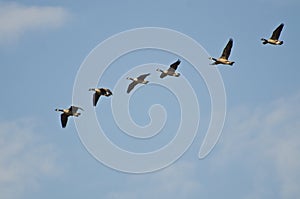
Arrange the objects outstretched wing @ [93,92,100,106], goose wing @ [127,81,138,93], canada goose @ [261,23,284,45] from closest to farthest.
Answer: canada goose @ [261,23,284,45] < outstretched wing @ [93,92,100,106] < goose wing @ [127,81,138,93]

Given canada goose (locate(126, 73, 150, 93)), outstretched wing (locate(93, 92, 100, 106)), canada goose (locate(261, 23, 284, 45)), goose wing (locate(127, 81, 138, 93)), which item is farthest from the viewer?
goose wing (locate(127, 81, 138, 93))

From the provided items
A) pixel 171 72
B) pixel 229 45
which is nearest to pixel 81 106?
pixel 171 72

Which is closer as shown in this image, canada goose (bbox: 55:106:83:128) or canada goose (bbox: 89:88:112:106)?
canada goose (bbox: 89:88:112:106)

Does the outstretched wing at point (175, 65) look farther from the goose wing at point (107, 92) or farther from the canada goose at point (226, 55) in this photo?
the goose wing at point (107, 92)

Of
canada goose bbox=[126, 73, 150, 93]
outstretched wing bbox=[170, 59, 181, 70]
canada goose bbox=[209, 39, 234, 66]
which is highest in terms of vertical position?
canada goose bbox=[126, 73, 150, 93]

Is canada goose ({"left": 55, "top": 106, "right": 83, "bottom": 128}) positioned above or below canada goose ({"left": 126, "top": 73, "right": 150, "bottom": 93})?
below

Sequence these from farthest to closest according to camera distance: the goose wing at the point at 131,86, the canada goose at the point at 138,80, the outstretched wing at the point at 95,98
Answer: the goose wing at the point at 131,86, the canada goose at the point at 138,80, the outstretched wing at the point at 95,98

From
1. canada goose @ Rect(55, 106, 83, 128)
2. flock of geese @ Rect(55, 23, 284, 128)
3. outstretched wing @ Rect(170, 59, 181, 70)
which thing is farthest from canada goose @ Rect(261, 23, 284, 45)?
canada goose @ Rect(55, 106, 83, 128)

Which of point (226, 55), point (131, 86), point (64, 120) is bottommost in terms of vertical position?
point (64, 120)

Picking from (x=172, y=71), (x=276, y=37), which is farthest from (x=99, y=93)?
(x=276, y=37)

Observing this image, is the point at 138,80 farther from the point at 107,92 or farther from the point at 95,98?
the point at 107,92

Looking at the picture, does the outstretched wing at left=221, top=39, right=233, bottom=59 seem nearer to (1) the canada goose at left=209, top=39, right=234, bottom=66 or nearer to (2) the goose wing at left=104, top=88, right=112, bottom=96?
(1) the canada goose at left=209, top=39, right=234, bottom=66

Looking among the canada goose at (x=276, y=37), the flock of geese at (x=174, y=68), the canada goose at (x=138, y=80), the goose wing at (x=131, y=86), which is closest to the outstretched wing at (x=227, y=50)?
the flock of geese at (x=174, y=68)

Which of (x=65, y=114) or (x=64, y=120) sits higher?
(x=65, y=114)
